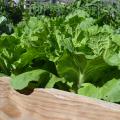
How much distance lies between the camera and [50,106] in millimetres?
1955

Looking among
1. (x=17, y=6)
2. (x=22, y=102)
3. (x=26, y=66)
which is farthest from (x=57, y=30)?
(x=17, y=6)

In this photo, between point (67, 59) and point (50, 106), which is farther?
point (67, 59)

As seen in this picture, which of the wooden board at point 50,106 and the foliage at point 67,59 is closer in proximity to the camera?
the wooden board at point 50,106

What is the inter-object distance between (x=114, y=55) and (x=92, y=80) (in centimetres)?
23

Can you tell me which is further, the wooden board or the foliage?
the foliage

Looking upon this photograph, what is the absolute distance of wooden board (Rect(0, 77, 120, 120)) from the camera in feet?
5.74

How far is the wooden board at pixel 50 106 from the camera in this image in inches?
68.9

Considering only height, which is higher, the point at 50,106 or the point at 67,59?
the point at 67,59

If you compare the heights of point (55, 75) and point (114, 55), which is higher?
point (114, 55)

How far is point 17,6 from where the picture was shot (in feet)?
29.5

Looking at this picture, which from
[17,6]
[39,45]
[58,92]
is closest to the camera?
[58,92]

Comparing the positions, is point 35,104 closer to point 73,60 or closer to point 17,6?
point 73,60

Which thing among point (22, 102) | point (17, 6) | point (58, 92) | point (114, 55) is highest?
Result: point (114, 55)

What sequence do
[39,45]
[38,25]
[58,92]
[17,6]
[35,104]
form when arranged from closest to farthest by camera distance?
[58,92] → [35,104] → [39,45] → [38,25] → [17,6]
